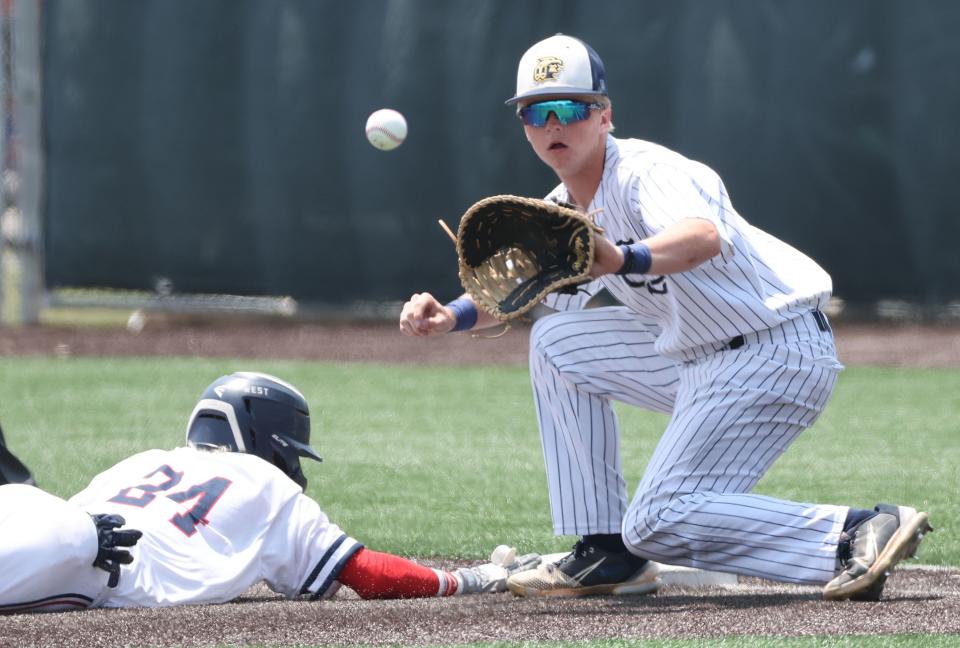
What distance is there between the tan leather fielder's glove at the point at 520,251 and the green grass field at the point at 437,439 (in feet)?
3.81

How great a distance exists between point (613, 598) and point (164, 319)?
Result: 357 inches

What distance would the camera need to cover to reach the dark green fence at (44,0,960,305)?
11.2 meters

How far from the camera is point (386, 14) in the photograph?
11.9 metres

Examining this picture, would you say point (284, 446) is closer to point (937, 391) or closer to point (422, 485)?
point (422, 485)

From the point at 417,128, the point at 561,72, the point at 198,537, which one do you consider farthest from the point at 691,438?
the point at 417,128

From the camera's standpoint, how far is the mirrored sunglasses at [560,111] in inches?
155

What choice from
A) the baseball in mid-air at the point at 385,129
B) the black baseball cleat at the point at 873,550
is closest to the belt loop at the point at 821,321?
the black baseball cleat at the point at 873,550

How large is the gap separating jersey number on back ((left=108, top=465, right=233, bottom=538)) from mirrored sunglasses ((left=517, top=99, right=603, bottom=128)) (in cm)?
118

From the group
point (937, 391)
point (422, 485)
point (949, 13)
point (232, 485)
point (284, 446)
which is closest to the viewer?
point (232, 485)

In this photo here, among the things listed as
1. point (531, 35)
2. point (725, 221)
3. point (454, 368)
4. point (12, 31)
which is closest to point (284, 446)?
point (725, 221)

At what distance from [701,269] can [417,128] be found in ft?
26.2

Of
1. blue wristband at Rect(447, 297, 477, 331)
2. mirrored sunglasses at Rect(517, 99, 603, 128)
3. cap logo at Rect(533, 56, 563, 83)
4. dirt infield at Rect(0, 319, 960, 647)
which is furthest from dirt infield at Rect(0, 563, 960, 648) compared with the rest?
cap logo at Rect(533, 56, 563, 83)

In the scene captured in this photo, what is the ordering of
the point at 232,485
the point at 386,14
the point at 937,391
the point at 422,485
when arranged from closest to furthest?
1. the point at 232,485
2. the point at 422,485
3. the point at 937,391
4. the point at 386,14

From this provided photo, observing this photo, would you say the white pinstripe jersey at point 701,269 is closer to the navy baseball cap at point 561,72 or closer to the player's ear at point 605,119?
the player's ear at point 605,119
